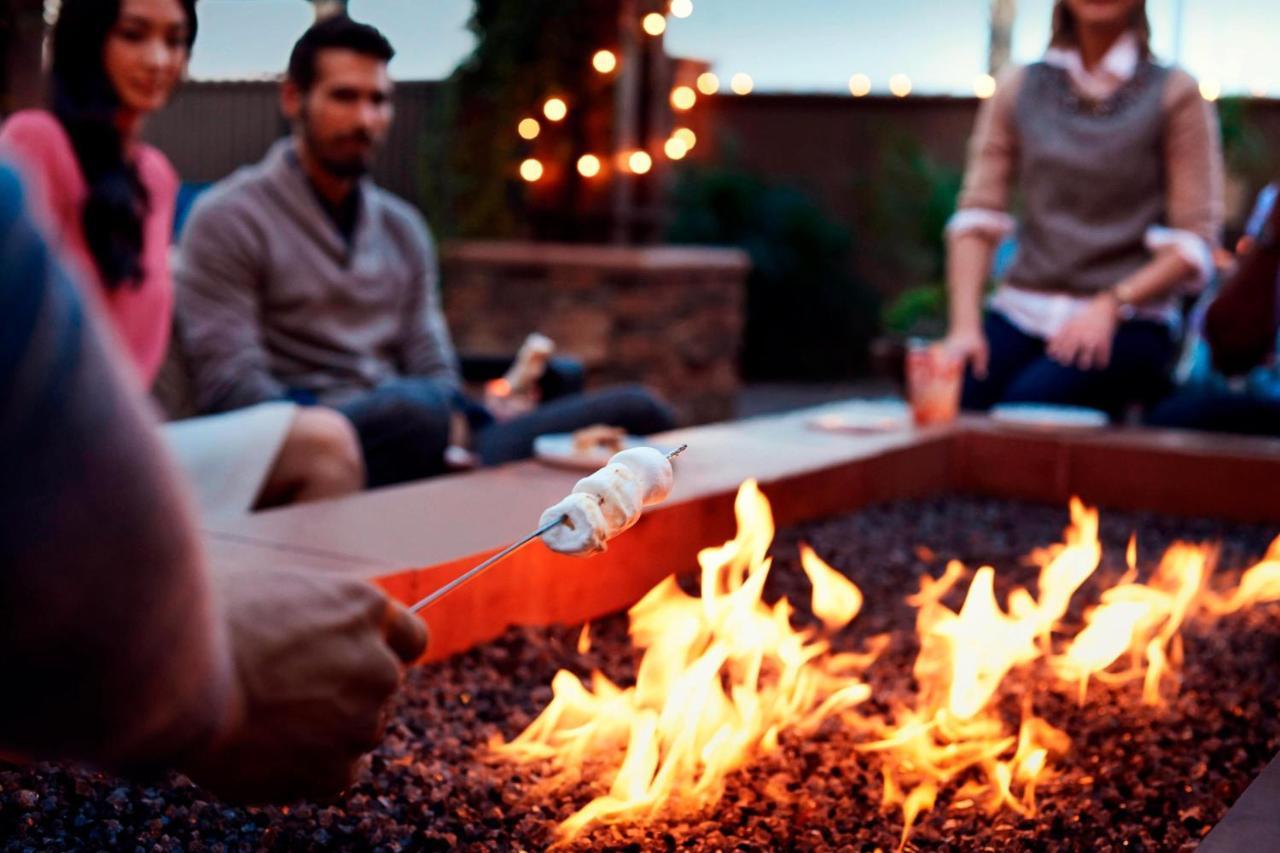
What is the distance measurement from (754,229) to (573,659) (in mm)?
8527

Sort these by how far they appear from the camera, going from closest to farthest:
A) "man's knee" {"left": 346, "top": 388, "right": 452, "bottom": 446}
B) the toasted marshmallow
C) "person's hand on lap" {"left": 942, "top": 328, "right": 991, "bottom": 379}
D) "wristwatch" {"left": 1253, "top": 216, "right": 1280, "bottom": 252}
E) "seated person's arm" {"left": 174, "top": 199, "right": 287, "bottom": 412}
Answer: the toasted marshmallow, "man's knee" {"left": 346, "top": 388, "right": 452, "bottom": 446}, "seated person's arm" {"left": 174, "top": 199, "right": 287, "bottom": 412}, "wristwatch" {"left": 1253, "top": 216, "right": 1280, "bottom": 252}, "person's hand on lap" {"left": 942, "top": 328, "right": 991, "bottom": 379}

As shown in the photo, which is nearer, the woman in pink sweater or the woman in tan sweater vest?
the woman in pink sweater

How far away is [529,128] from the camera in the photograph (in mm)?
7320

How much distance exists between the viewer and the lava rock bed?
153 cm

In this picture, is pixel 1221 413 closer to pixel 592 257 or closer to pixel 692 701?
pixel 692 701

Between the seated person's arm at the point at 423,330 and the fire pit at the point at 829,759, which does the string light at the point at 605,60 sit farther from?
the fire pit at the point at 829,759

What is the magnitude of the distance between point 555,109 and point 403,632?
6.52 m

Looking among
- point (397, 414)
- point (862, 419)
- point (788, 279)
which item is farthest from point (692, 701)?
point (788, 279)

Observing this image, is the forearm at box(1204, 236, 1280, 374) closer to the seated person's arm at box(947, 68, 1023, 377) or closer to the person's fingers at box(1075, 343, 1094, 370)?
the person's fingers at box(1075, 343, 1094, 370)

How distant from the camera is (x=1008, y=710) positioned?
6.79ft

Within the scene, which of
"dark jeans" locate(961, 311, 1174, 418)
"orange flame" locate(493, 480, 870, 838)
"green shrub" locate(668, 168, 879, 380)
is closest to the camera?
"orange flame" locate(493, 480, 870, 838)

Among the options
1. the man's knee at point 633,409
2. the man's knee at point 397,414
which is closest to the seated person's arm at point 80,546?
the man's knee at point 397,414

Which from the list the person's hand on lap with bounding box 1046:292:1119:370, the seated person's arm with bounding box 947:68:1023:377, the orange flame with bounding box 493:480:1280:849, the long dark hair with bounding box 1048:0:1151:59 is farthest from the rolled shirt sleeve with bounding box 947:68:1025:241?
the orange flame with bounding box 493:480:1280:849

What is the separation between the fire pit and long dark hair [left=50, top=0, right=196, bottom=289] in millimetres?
1329
